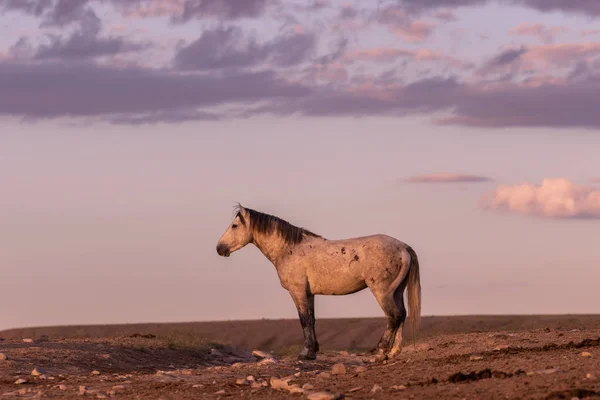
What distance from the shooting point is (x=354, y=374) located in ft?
48.5

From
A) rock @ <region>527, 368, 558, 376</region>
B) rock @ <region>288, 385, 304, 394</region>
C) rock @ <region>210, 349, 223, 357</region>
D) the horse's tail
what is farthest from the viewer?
rock @ <region>210, 349, 223, 357</region>

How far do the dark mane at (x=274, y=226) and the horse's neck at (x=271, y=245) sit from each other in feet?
0.26

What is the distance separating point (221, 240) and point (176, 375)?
13.2 ft

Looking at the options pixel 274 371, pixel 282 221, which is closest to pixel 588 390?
pixel 274 371

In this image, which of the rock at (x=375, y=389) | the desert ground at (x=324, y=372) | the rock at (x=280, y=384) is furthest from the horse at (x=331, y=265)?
the rock at (x=375, y=389)

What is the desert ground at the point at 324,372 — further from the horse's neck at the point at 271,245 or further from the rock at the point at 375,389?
the horse's neck at the point at 271,245

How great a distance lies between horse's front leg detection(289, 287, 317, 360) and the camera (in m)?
18.7

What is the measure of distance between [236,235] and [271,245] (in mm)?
832

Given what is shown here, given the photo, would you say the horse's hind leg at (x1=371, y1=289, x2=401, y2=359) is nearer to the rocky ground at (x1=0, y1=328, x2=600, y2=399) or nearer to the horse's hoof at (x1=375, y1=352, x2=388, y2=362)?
the horse's hoof at (x1=375, y1=352, x2=388, y2=362)

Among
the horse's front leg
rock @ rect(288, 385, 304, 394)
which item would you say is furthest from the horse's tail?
rock @ rect(288, 385, 304, 394)

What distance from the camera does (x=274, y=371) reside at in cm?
1605

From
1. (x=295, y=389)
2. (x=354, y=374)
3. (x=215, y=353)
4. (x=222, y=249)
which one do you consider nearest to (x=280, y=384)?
(x=295, y=389)

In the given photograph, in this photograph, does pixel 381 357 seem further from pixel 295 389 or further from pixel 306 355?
pixel 295 389

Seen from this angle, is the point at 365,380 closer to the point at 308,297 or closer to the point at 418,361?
the point at 418,361
